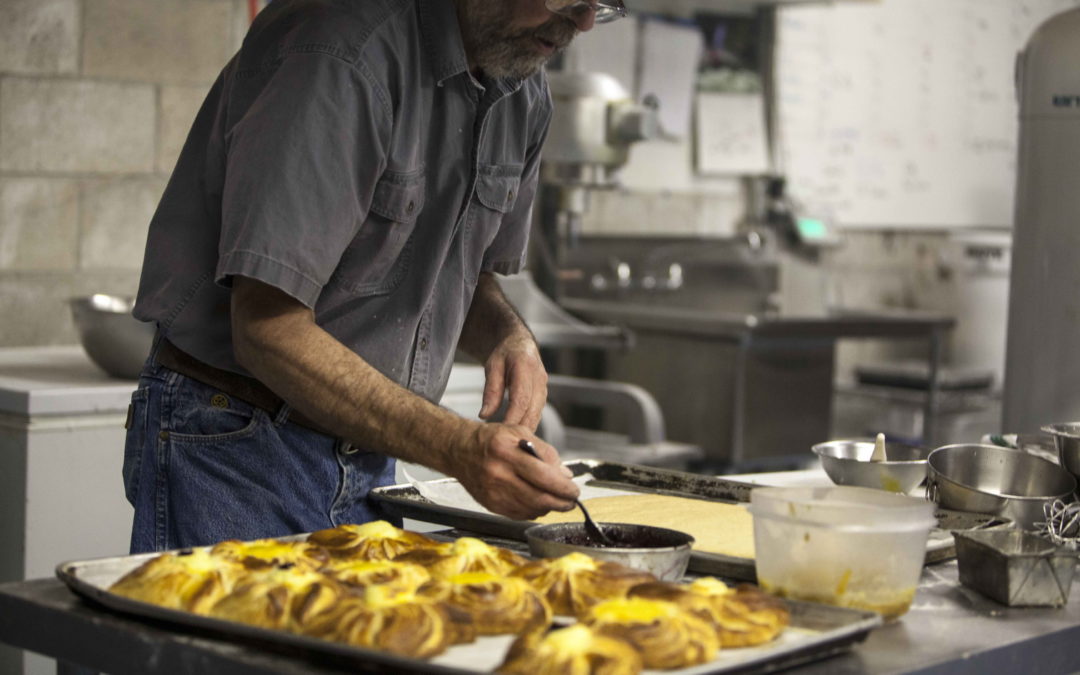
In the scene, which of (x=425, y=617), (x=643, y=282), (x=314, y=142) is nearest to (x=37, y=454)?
(x=314, y=142)

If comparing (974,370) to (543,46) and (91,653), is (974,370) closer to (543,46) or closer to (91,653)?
(543,46)

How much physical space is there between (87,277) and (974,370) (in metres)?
3.39

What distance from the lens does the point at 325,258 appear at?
143 cm

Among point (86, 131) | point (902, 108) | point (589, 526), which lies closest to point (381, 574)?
point (589, 526)

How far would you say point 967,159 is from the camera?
6.12 m

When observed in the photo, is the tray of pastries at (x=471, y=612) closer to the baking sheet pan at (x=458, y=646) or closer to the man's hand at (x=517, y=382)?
Answer: the baking sheet pan at (x=458, y=646)

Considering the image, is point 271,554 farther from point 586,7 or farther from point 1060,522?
point 1060,522

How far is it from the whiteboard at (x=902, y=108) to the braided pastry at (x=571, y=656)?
14.8ft

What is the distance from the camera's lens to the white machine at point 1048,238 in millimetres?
2623

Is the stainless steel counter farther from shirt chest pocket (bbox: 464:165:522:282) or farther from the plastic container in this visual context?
the plastic container

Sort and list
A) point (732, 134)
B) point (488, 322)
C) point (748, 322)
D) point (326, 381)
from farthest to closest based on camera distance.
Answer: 1. point (732, 134)
2. point (748, 322)
3. point (488, 322)
4. point (326, 381)

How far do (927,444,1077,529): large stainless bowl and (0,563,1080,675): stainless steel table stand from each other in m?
0.30

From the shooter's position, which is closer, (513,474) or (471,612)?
(471,612)

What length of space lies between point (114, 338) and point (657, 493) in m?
1.24
